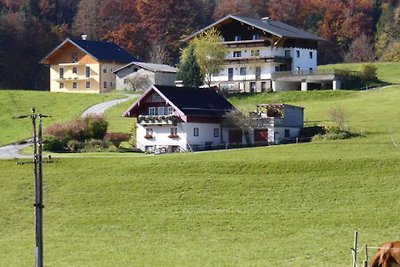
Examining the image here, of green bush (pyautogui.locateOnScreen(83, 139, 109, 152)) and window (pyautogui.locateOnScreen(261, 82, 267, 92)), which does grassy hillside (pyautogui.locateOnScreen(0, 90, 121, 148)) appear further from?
window (pyautogui.locateOnScreen(261, 82, 267, 92))

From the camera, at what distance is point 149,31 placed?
121 m

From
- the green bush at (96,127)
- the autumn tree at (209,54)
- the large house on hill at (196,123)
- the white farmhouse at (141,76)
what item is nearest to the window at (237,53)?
the autumn tree at (209,54)

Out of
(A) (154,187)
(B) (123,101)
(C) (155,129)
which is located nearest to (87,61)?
(B) (123,101)

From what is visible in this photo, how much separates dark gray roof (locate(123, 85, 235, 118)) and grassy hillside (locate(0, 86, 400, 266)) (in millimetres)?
6995

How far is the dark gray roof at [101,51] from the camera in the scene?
319 ft

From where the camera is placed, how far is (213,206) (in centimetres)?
4497

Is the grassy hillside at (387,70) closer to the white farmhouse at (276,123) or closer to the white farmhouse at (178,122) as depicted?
the white farmhouse at (276,123)

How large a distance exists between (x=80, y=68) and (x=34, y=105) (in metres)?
15.0

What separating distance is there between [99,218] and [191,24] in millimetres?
81107

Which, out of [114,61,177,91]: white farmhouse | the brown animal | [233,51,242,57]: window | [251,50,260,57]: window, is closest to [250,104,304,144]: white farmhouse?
[251,50,260,57]: window

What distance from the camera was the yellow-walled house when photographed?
97.1m

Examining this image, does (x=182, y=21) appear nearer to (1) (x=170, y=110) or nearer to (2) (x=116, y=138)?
(1) (x=170, y=110)

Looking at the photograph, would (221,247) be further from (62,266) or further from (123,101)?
(123,101)

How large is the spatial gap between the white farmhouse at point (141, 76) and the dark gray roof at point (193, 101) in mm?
23706
